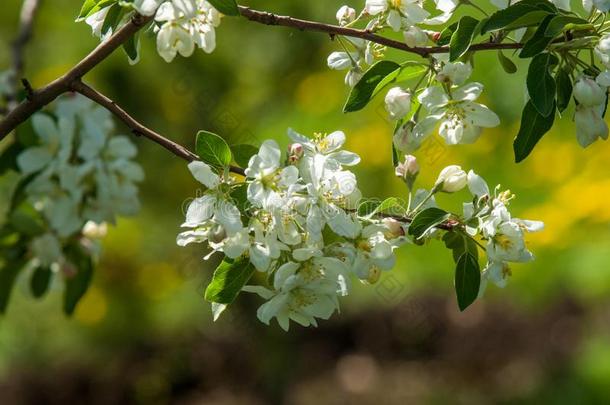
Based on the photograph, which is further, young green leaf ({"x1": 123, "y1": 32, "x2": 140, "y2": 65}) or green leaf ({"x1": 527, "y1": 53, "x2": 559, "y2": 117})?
young green leaf ({"x1": 123, "y1": 32, "x2": 140, "y2": 65})

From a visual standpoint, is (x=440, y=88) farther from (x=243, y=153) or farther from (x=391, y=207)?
(x=243, y=153)

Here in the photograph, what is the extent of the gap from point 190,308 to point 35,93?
4.08 metres

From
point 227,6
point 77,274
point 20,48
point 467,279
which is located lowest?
point 77,274

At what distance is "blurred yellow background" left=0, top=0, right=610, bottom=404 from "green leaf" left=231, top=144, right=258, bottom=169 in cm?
222

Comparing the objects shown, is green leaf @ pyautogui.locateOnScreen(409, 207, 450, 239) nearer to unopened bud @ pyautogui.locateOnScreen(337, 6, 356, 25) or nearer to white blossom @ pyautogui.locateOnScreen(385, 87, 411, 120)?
white blossom @ pyautogui.locateOnScreen(385, 87, 411, 120)

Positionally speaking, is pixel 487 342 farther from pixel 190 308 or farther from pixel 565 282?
pixel 190 308

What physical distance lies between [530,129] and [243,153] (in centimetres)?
38

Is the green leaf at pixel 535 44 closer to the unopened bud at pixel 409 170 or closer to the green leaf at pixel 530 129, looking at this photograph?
the green leaf at pixel 530 129

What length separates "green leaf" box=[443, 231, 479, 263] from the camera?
120 cm

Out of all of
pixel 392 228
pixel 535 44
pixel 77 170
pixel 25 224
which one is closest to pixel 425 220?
pixel 392 228

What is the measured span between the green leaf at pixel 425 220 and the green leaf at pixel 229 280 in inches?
8.2

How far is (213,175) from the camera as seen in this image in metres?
1.15

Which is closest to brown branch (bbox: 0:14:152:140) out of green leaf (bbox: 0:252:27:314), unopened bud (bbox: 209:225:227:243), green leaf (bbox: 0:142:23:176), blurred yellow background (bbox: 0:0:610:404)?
unopened bud (bbox: 209:225:227:243)

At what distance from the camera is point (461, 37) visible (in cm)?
112
